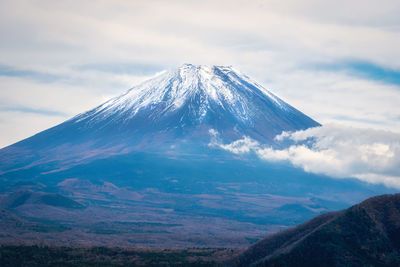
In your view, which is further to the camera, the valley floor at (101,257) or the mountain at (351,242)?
the valley floor at (101,257)

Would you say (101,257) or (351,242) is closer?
(351,242)

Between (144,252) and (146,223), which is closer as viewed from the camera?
(144,252)

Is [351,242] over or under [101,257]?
over

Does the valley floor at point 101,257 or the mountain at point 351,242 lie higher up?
the mountain at point 351,242

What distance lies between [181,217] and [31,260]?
10186cm

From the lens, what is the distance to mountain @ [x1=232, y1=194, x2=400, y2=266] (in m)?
44.3

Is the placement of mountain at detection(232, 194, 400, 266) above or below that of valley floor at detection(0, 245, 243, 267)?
above

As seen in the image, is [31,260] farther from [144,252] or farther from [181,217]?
[181,217]

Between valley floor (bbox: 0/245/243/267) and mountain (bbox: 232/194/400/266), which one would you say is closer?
mountain (bbox: 232/194/400/266)

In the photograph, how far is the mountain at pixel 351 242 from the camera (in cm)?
4434

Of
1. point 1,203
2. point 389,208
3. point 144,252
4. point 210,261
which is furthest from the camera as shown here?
point 1,203

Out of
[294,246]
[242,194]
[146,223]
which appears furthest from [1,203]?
[294,246]

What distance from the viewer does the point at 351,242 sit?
46312 mm

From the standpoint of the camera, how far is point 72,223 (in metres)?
125
